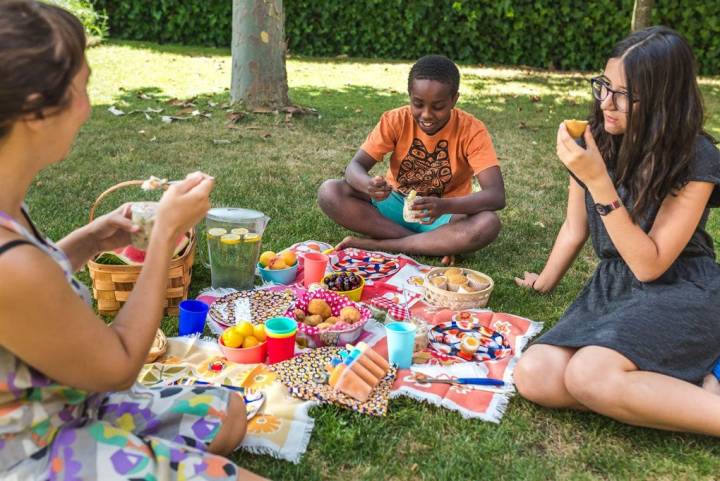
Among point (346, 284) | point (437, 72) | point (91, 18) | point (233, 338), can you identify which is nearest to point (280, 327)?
point (233, 338)

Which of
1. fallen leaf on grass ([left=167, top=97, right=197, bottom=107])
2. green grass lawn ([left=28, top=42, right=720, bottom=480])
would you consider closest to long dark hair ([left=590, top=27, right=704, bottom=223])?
green grass lawn ([left=28, top=42, right=720, bottom=480])

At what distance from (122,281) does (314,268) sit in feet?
3.48

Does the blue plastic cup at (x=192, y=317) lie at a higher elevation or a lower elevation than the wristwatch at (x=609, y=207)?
lower

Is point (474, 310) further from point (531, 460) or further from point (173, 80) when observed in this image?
point (173, 80)

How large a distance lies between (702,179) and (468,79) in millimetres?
8388

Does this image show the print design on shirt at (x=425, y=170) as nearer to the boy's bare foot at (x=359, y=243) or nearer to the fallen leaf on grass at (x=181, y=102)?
the boy's bare foot at (x=359, y=243)

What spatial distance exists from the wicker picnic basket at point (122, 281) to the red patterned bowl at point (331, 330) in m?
0.58

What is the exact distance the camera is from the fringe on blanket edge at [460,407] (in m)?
2.70

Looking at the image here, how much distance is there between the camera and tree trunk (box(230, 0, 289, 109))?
7.48 m

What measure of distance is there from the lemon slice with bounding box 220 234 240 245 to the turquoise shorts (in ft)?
3.79

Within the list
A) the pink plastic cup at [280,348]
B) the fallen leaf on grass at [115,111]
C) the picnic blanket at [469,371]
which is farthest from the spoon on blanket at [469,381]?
the fallen leaf on grass at [115,111]

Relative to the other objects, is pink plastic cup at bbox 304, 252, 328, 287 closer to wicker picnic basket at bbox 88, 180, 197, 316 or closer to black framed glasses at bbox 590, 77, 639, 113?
wicker picnic basket at bbox 88, 180, 197, 316

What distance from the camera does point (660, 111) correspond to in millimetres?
2633

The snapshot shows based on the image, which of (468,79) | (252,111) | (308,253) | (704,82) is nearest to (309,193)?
(308,253)
